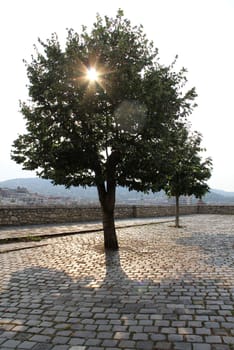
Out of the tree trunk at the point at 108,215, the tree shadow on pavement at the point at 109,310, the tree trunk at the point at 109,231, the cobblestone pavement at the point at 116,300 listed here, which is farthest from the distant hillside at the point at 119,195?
the tree shadow on pavement at the point at 109,310

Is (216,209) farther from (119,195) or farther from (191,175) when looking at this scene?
(119,195)

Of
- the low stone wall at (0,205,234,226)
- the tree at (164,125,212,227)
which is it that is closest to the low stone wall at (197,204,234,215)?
the low stone wall at (0,205,234,226)

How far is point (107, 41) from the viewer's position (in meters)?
9.76

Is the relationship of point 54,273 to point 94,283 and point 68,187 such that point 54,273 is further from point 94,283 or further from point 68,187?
point 68,187

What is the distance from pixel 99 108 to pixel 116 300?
5.74 meters

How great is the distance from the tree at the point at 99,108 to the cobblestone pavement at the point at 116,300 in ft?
9.18

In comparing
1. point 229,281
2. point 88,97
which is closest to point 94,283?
point 229,281

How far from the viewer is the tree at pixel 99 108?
9016 mm

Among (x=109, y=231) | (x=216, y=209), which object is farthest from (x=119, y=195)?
(x=109, y=231)

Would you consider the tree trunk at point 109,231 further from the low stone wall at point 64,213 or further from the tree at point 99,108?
the low stone wall at point 64,213

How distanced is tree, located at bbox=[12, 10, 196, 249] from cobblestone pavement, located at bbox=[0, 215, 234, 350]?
9.18ft

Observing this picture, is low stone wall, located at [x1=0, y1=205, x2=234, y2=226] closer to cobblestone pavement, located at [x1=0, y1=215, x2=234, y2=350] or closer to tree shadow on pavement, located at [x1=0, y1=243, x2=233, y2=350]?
cobblestone pavement, located at [x1=0, y1=215, x2=234, y2=350]

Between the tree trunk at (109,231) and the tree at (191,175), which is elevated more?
the tree at (191,175)

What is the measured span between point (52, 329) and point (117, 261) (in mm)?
4550
